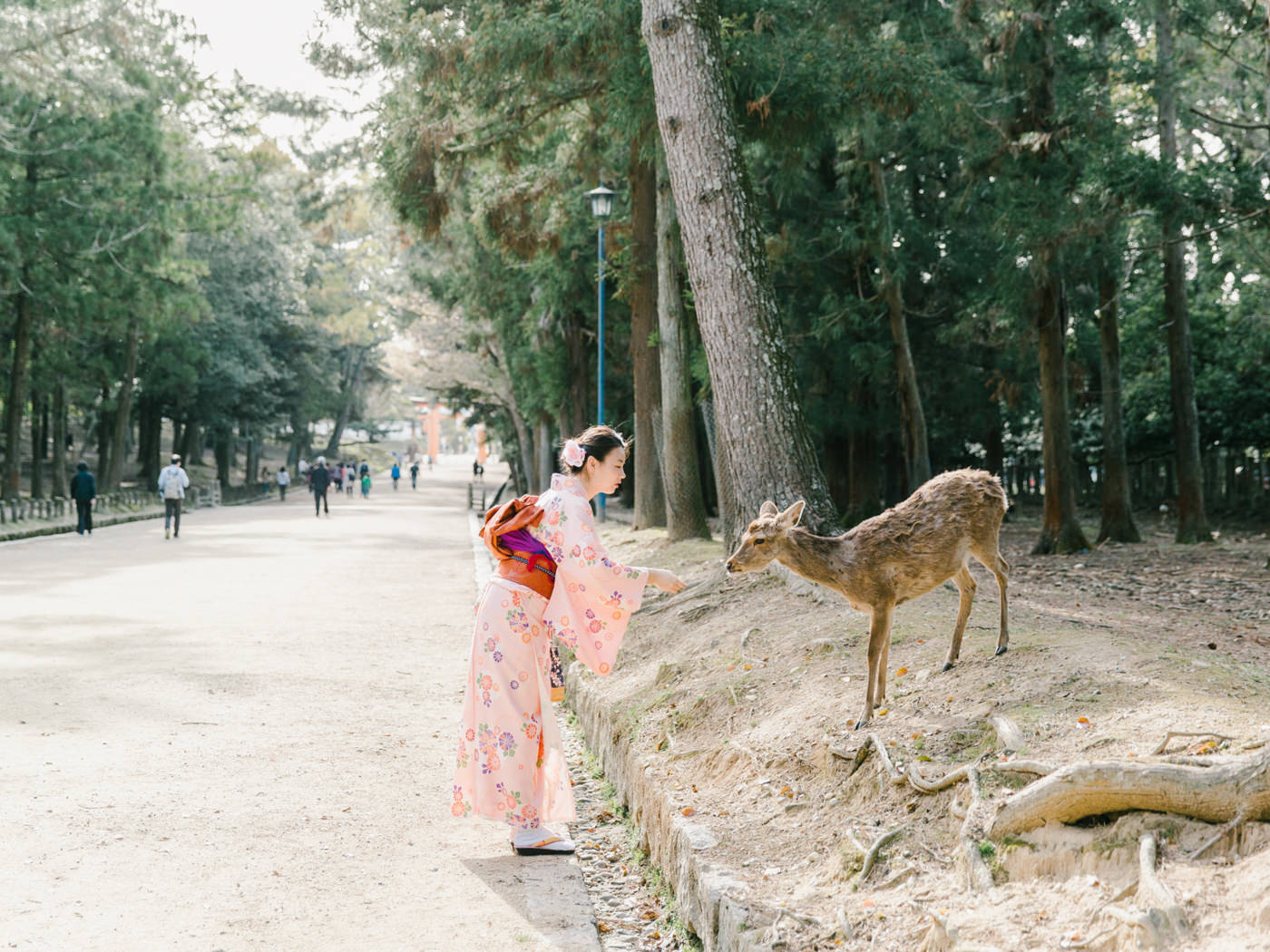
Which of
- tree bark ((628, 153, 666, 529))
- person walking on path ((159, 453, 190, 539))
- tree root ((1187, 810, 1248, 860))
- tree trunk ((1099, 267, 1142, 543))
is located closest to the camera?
tree root ((1187, 810, 1248, 860))

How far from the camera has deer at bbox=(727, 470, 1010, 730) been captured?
5.65 m

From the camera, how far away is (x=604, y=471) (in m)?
5.65

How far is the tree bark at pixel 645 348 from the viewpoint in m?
19.2

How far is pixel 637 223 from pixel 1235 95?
1740 cm

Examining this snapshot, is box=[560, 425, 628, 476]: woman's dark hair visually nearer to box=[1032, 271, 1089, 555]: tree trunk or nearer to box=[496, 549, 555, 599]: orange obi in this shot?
box=[496, 549, 555, 599]: orange obi

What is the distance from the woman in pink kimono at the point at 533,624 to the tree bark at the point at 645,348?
12957 mm

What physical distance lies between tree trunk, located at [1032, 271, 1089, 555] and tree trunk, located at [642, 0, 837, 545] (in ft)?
30.5

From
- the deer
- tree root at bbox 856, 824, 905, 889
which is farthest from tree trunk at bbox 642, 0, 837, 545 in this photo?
tree root at bbox 856, 824, 905, 889

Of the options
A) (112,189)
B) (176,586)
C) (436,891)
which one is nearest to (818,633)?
(436,891)

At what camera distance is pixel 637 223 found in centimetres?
1922

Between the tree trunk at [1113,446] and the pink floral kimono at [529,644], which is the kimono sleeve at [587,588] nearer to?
the pink floral kimono at [529,644]

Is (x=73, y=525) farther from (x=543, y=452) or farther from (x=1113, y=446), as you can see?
(x=1113, y=446)

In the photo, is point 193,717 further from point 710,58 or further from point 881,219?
point 881,219

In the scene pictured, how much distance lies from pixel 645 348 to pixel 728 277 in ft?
30.9
